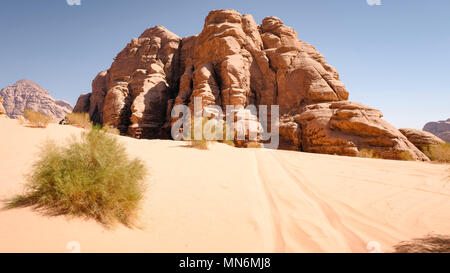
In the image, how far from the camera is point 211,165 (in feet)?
17.7

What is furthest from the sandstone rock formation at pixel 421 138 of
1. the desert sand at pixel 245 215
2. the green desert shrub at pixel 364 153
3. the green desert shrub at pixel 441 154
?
the desert sand at pixel 245 215

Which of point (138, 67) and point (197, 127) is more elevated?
point (138, 67)

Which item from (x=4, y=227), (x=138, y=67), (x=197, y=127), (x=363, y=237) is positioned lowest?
(x=363, y=237)

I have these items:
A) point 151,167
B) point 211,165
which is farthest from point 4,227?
point 211,165

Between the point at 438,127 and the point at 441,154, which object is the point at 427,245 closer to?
the point at 441,154

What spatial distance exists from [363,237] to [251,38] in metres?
23.7

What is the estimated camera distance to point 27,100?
66000mm

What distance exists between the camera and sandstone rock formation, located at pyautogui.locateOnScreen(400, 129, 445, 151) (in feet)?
47.1

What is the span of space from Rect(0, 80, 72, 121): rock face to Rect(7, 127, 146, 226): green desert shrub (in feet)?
246

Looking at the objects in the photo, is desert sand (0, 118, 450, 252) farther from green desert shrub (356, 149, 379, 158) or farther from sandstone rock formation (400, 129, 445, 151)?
sandstone rock formation (400, 129, 445, 151)

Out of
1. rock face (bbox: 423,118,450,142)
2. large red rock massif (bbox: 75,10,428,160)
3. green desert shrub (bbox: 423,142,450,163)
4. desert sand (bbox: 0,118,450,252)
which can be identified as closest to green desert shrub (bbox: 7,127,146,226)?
desert sand (bbox: 0,118,450,252)

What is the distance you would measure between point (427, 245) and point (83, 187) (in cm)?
347
